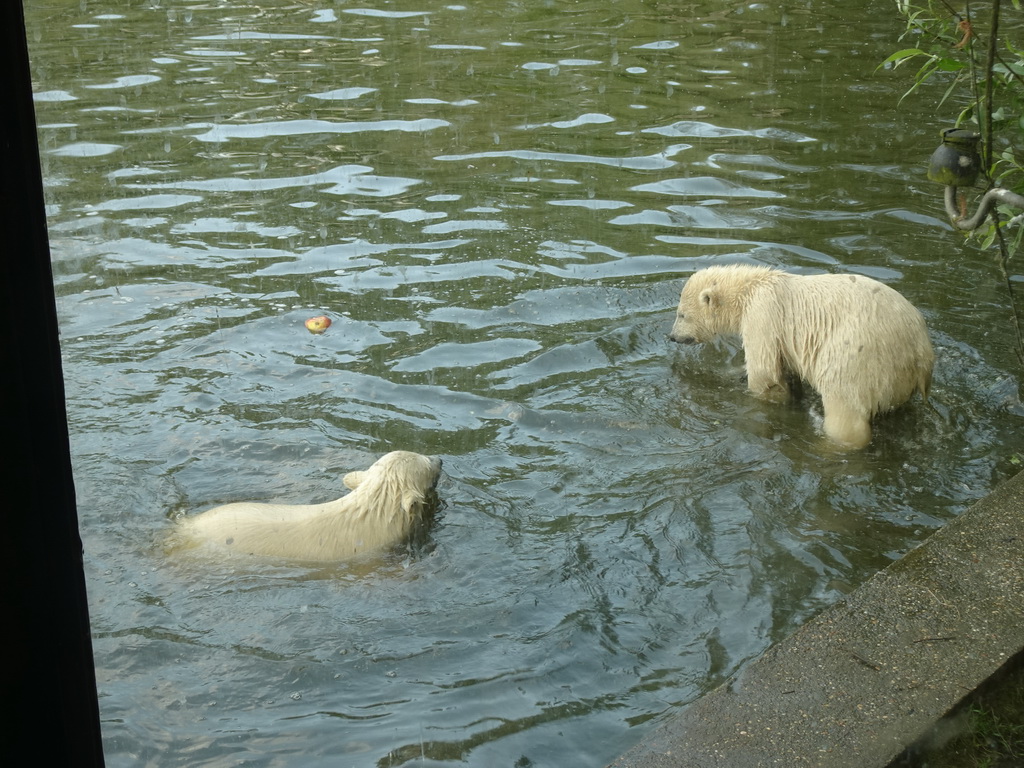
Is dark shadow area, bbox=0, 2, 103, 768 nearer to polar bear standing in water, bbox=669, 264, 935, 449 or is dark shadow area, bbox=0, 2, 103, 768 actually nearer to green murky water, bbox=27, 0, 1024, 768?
green murky water, bbox=27, 0, 1024, 768

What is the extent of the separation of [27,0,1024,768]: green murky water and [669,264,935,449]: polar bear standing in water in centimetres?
31

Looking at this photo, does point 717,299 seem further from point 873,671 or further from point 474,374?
point 873,671

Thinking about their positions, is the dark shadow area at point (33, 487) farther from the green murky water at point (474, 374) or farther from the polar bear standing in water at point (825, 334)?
the polar bear standing in water at point (825, 334)

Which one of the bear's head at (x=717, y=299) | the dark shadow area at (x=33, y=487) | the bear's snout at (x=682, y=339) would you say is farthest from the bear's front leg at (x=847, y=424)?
the dark shadow area at (x=33, y=487)

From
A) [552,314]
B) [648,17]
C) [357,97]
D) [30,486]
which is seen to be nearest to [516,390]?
[552,314]

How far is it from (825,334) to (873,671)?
10.8ft

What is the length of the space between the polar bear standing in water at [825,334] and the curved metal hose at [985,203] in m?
0.86

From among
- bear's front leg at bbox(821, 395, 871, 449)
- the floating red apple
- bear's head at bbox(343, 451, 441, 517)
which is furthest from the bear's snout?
the floating red apple

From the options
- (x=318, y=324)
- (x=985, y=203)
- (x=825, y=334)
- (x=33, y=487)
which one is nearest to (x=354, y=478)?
(x=318, y=324)

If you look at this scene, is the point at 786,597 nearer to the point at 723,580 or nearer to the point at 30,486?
the point at 723,580

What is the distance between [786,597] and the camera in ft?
17.4

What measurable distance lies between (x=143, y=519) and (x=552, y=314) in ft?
12.7

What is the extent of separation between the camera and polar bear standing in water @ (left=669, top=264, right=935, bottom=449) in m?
6.56

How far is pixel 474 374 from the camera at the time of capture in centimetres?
766
